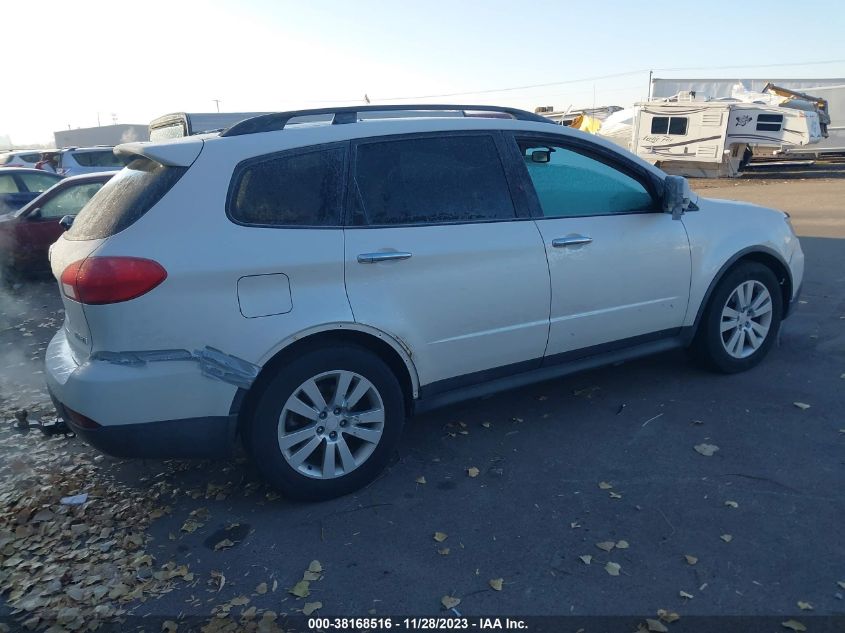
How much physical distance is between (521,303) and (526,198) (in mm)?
628

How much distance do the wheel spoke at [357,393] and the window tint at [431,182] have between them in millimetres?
831

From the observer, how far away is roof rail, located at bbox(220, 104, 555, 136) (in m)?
3.47

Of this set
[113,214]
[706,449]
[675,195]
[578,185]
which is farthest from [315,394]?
[675,195]

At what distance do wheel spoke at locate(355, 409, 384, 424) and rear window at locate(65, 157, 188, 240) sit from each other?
Answer: 4.76 feet

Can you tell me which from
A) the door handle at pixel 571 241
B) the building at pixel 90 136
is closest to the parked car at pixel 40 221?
the door handle at pixel 571 241

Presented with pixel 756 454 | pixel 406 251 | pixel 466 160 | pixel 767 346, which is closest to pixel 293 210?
pixel 406 251

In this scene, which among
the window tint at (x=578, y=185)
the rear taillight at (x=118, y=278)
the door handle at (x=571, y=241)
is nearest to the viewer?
the rear taillight at (x=118, y=278)

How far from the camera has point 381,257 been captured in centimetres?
339

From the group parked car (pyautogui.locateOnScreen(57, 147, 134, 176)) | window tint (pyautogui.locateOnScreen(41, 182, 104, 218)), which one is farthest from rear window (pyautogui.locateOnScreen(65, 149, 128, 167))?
window tint (pyautogui.locateOnScreen(41, 182, 104, 218))

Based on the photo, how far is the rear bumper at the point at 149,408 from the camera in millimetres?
3020

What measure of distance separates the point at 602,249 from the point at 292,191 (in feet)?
6.33

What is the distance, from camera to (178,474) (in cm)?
388

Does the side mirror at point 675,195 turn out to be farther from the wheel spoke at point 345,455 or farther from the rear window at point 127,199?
the rear window at point 127,199

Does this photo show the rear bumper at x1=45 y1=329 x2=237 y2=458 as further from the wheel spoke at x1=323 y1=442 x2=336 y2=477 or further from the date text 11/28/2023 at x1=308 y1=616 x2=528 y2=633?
the date text 11/28/2023 at x1=308 y1=616 x2=528 y2=633
